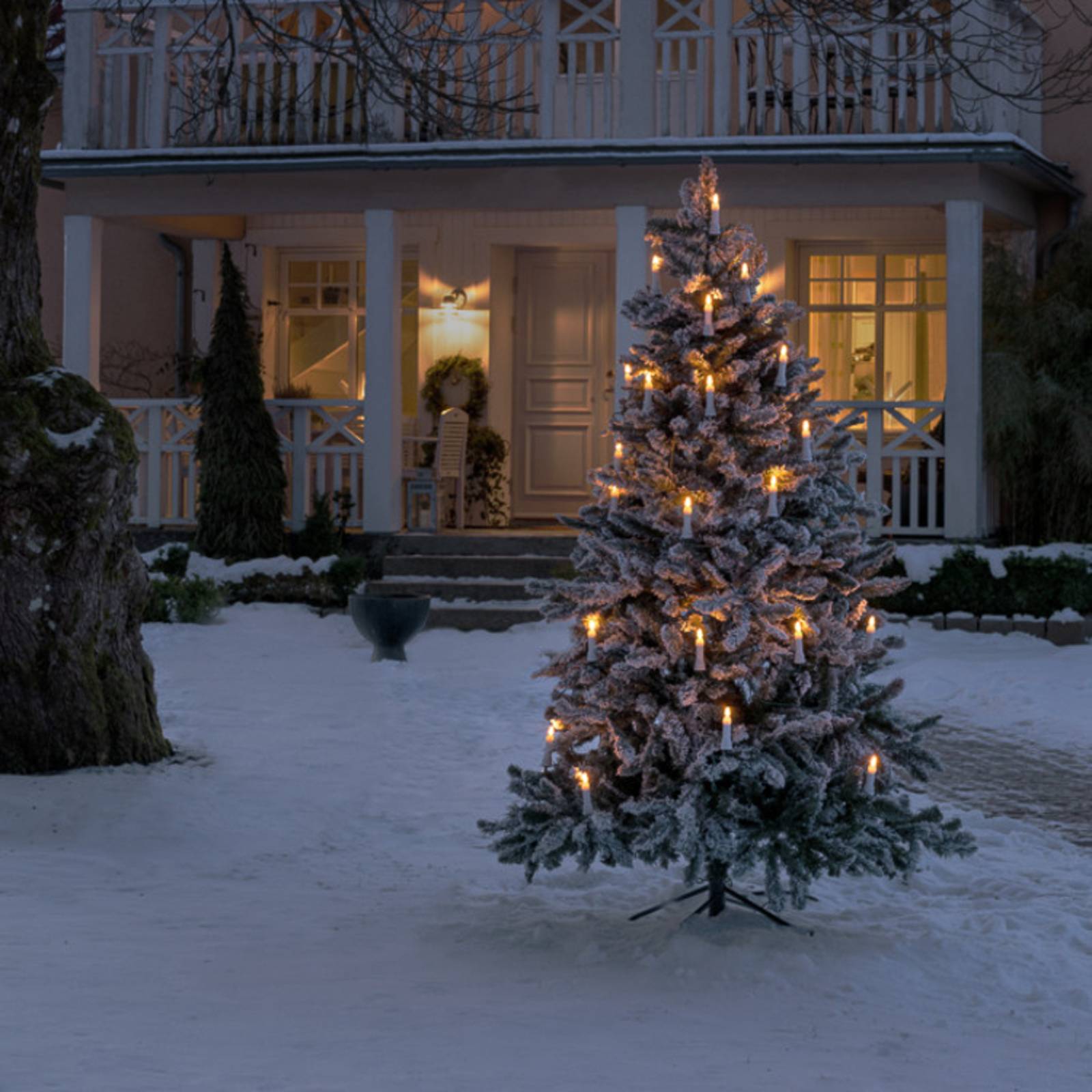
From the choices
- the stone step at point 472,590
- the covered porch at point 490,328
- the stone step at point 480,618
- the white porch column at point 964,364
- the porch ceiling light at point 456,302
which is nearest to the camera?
the stone step at point 480,618

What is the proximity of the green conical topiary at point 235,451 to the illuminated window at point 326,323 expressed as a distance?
89.1 inches

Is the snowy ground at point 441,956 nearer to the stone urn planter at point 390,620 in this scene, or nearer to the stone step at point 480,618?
the stone urn planter at point 390,620

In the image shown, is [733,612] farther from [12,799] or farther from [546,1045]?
[12,799]

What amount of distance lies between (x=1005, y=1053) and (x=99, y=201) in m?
11.7

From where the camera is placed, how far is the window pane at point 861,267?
14.8 m

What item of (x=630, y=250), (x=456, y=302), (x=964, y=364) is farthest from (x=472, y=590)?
(x=964, y=364)

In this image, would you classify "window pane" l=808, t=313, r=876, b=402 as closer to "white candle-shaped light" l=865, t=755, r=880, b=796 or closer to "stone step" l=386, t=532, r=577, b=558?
"stone step" l=386, t=532, r=577, b=558

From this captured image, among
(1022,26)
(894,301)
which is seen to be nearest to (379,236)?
(894,301)

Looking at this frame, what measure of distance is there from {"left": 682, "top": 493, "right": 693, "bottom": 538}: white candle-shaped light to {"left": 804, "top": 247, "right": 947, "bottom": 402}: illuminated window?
10.3 meters

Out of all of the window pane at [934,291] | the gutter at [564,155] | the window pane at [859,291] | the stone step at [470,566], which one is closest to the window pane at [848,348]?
the window pane at [859,291]

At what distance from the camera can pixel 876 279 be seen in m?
14.8

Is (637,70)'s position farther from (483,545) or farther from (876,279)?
(483,545)

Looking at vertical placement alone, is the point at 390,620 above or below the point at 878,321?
below

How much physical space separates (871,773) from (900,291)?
10797 mm
